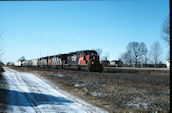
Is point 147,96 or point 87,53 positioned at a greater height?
point 87,53

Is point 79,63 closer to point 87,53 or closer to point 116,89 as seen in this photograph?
point 87,53

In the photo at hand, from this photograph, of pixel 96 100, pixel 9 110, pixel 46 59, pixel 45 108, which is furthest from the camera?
pixel 46 59

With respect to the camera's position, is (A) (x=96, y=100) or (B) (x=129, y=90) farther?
(B) (x=129, y=90)

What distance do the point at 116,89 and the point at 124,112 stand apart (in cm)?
471

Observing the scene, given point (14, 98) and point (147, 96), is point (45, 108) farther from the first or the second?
point (147, 96)

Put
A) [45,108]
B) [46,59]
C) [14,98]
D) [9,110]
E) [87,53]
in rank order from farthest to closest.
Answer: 1. [46,59]
2. [87,53]
3. [14,98]
4. [45,108]
5. [9,110]

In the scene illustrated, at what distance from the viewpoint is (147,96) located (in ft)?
33.2

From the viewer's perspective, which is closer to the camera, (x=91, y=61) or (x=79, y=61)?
(x=91, y=61)

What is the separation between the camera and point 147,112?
24.3ft

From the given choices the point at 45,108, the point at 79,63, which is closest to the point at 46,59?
the point at 79,63

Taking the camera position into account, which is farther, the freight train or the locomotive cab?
the freight train

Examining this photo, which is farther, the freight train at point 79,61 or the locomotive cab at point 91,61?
the freight train at point 79,61

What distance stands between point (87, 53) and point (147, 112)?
2242 centimetres

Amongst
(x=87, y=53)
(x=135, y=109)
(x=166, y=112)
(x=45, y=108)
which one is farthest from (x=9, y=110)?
(x=87, y=53)
